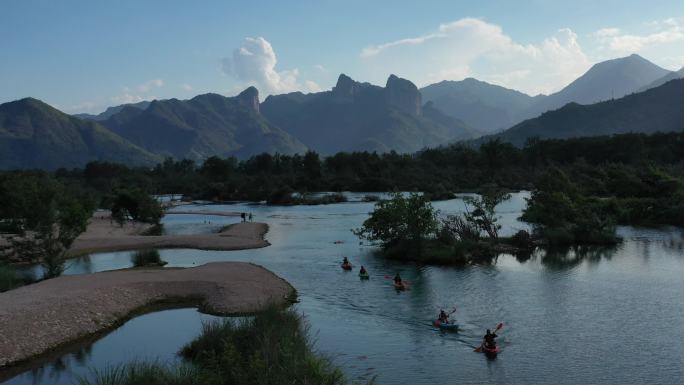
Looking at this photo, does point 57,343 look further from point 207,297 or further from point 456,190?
point 456,190

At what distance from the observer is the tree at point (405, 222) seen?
2164 inches

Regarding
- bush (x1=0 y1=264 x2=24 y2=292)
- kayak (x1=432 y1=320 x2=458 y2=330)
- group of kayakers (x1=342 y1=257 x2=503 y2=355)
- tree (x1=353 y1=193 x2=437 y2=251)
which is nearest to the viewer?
group of kayakers (x1=342 y1=257 x2=503 y2=355)

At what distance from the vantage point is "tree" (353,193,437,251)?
5497cm

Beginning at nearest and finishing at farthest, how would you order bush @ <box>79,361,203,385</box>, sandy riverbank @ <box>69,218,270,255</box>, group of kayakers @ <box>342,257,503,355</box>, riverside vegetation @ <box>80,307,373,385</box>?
bush @ <box>79,361,203,385</box> < riverside vegetation @ <box>80,307,373,385</box> < group of kayakers @ <box>342,257,503,355</box> < sandy riverbank @ <box>69,218,270,255</box>

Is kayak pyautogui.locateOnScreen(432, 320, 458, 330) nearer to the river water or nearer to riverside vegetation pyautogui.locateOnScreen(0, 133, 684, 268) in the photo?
the river water

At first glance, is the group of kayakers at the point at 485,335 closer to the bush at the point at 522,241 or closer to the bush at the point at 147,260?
the bush at the point at 522,241

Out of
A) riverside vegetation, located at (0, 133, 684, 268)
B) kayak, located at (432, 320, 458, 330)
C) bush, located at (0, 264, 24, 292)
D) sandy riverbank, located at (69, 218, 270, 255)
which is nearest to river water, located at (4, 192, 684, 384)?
kayak, located at (432, 320, 458, 330)

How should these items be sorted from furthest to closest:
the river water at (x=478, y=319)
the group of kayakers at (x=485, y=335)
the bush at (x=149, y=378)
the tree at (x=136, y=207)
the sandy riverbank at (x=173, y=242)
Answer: the tree at (x=136, y=207), the sandy riverbank at (x=173, y=242), the group of kayakers at (x=485, y=335), the river water at (x=478, y=319), the bush at (x=149, y=378)

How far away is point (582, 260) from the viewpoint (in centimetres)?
5238

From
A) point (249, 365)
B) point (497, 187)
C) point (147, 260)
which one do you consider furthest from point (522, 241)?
point (249, 365)

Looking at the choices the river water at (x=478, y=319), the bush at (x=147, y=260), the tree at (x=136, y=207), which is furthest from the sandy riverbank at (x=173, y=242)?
the tree at (x=136, y=207)

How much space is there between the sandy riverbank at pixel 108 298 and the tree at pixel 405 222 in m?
15.6

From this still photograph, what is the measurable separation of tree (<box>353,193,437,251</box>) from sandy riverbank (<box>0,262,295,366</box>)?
15.6 metres

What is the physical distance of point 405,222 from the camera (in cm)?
5578
